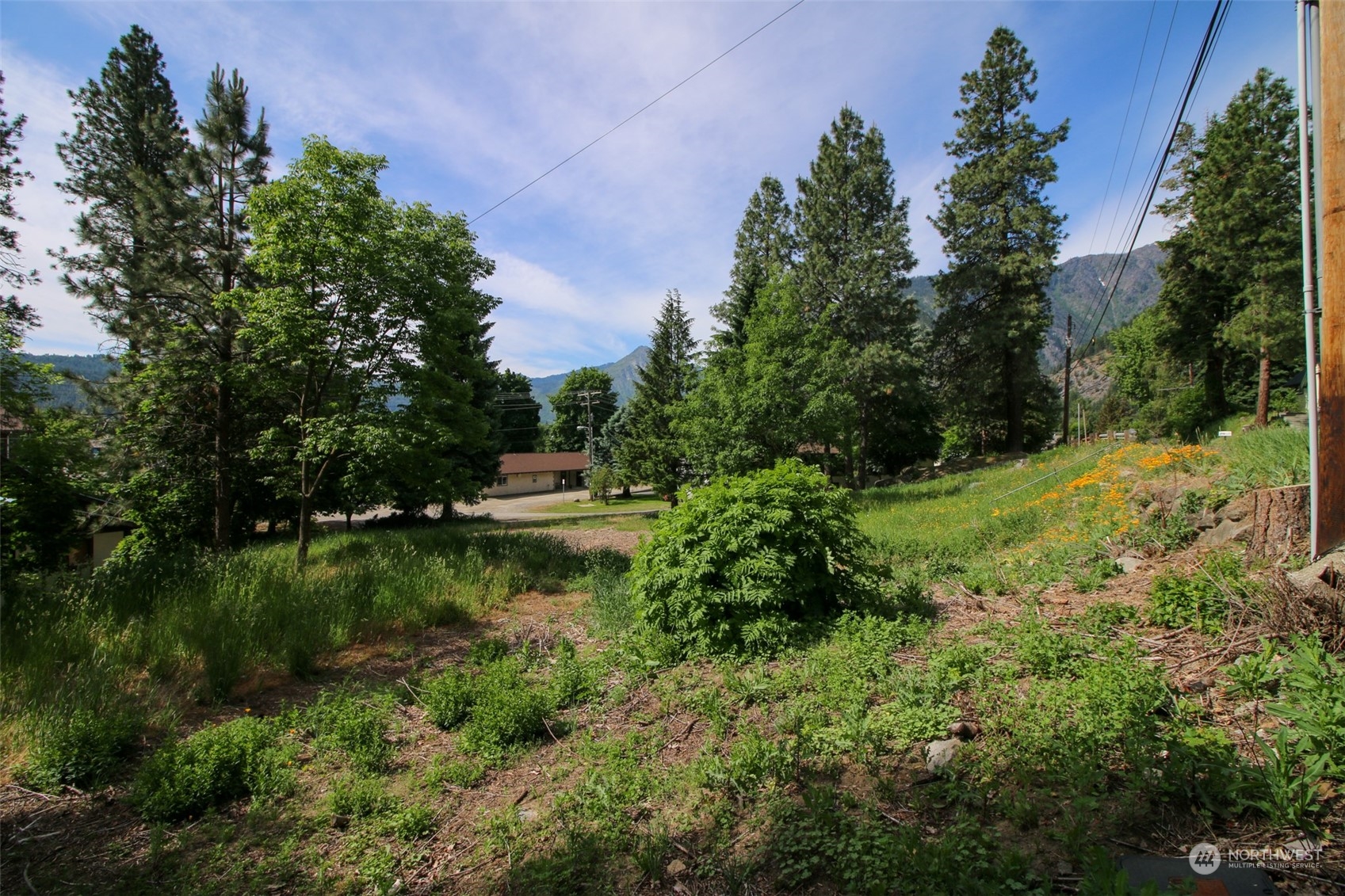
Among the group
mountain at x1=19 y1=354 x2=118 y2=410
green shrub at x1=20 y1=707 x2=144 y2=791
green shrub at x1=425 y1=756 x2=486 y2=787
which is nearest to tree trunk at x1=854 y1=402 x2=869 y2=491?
green shrub at x1=425 y1=756 x2=486 y2=787

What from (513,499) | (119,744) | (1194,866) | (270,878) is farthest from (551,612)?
(513,499)

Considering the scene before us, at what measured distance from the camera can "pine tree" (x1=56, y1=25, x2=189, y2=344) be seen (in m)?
11.7

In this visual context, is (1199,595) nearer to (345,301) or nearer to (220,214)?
(345,301)

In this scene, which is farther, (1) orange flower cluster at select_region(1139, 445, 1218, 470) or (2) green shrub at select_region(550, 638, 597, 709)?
(1) orange flower cluster at select_region(1139, 445, 1218, 470)

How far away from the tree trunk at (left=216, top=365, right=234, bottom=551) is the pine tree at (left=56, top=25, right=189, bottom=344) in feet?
5.96

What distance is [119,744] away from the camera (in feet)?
13.1

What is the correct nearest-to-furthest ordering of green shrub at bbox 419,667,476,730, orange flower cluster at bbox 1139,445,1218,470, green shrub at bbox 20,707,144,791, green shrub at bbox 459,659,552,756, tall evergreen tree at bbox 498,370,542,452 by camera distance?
1. green shrub at bbox 20,707,144,791
2. green shrub at bbox 459,659,552,756
3. green shrub at bbox 419,667,476,730
4. orange flower cluster at bbox 1139,445,1218,470
5. tall evergreen tree at bbox 498,370,542,452

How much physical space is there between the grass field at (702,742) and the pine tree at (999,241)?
18.1 metres

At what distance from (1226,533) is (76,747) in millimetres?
9049

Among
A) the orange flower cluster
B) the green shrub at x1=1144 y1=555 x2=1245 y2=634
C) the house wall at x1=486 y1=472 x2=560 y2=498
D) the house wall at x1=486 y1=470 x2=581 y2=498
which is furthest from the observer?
the house wall at x1=486 y1=470 x2=581 y2=498

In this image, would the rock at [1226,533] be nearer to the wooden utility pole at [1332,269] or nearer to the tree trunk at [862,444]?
the wooden utility pole at [1332,269]

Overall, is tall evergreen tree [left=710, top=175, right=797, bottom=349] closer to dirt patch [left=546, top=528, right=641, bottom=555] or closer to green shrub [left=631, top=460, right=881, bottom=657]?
dirt patch [left=546, top=528, right=641, bottom=555]

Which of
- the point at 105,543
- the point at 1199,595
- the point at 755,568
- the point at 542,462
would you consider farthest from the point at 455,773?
the point at 542,462

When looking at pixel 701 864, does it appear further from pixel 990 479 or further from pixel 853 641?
pixel 990 479
